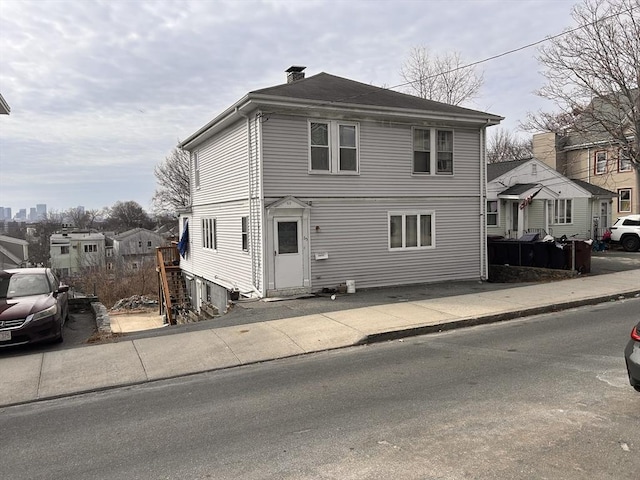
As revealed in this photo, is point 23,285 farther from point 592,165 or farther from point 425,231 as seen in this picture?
point 592,165

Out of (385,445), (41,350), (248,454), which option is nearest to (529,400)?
(385,445)

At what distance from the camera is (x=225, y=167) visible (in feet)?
51.5

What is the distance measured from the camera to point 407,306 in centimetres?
1116

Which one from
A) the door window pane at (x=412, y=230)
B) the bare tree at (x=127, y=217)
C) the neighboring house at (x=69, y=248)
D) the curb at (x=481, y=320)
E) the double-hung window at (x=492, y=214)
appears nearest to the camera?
the curb at (x=481, y=320)

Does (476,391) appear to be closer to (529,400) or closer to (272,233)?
(529,400)

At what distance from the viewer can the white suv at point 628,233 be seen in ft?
78.8

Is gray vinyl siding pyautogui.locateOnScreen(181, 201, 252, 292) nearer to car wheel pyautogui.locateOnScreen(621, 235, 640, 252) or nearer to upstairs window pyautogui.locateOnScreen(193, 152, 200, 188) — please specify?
upstairs window pyautogui.locateOnScreen(193, 152, 200, 188)

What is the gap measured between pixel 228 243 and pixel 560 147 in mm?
27826

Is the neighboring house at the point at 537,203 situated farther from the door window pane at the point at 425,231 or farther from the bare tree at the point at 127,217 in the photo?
the bare tree at the point at 127,217

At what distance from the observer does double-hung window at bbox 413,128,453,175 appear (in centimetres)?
1522

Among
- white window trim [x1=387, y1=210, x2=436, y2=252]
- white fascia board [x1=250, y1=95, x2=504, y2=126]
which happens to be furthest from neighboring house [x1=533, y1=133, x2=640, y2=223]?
white window trim [x1=387, y1=210, x2=436, y2=252]

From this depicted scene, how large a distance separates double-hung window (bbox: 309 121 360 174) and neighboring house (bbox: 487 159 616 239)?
1295 cm

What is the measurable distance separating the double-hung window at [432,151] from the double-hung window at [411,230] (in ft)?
4.80

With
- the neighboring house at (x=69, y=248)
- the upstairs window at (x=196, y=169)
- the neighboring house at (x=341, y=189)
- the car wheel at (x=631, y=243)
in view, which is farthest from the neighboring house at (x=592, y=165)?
the neighboring house at (x=69, y=248)
